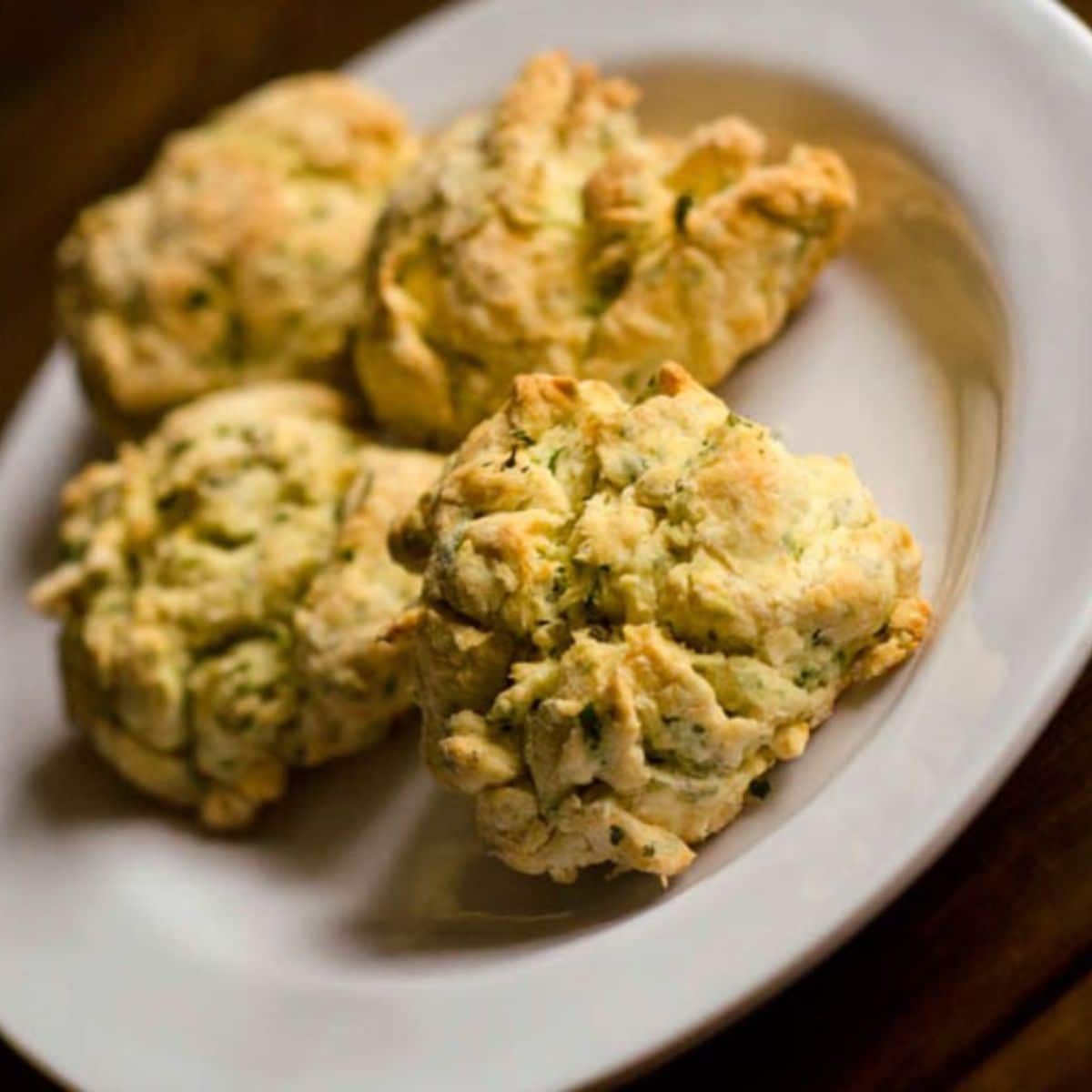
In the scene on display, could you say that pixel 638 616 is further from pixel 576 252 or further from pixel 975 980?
pixel 576 252

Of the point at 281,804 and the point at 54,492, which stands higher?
the point at 281,804

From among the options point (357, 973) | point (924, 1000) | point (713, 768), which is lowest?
point (357, 973)

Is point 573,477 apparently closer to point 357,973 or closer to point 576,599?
point 576,599

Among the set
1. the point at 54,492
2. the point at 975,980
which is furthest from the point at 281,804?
the point at 975,980

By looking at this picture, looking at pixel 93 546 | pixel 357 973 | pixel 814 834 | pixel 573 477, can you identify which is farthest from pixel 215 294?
pixel 814 834

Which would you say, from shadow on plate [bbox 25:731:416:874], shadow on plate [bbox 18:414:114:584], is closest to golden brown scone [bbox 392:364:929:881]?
shadow on plate [bbox 25:731:416:874]

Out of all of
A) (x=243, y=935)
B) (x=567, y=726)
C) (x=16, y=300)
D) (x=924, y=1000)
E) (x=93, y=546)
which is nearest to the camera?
(x=567, y=726)
